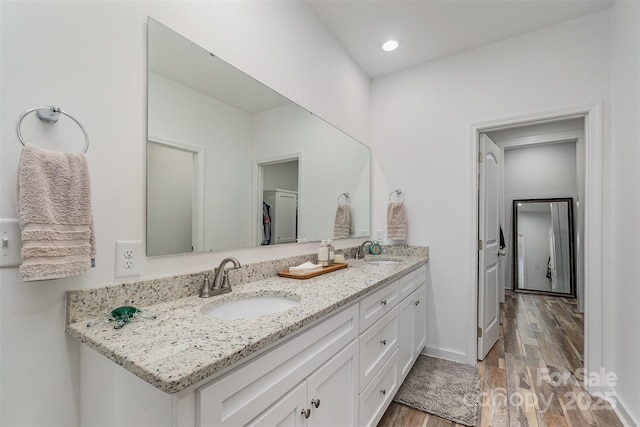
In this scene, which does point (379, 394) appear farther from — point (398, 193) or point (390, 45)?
point (390, 45)

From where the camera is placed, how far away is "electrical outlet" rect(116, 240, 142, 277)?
3.19 ft

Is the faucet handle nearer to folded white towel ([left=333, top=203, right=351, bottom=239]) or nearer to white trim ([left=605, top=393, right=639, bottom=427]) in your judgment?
folded white towel ([left=333, top=203, right=351, bottom=239])

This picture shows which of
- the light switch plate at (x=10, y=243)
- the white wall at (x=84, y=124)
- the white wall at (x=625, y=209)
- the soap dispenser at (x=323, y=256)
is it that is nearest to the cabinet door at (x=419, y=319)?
the soap dispenser at (x=323, y=256)

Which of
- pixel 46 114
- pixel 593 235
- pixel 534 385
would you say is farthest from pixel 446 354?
pixel 46 114

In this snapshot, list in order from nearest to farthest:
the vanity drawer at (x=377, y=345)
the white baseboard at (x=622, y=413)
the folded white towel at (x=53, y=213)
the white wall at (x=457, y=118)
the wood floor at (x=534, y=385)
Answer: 1. the folded white towel at (x=53, y=213)
2. the vanity drawer at (x=377, y=345)
3. the white baseboard at (x=622, y=413)
4. the wood floor at (x=534, y=385)
5. the white wall at (x=457, y=118)

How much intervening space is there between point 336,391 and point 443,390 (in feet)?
3.96

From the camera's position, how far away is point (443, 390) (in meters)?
1.91

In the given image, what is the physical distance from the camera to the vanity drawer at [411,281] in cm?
186

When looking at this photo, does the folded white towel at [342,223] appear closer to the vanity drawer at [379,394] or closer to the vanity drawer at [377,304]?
the vanity drawer at [377,304]

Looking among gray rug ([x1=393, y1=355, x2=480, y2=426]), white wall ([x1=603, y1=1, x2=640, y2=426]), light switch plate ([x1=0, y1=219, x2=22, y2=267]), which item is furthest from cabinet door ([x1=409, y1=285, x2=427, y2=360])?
light switch plate ([x1=0, y1=219, x2=22, y2=267])

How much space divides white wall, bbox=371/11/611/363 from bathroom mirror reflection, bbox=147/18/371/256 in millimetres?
946

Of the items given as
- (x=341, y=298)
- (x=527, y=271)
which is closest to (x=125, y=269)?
(x=341, y=298)

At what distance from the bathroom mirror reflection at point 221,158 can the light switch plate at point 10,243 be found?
1.13 feet

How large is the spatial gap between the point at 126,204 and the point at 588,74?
289 centimetres
